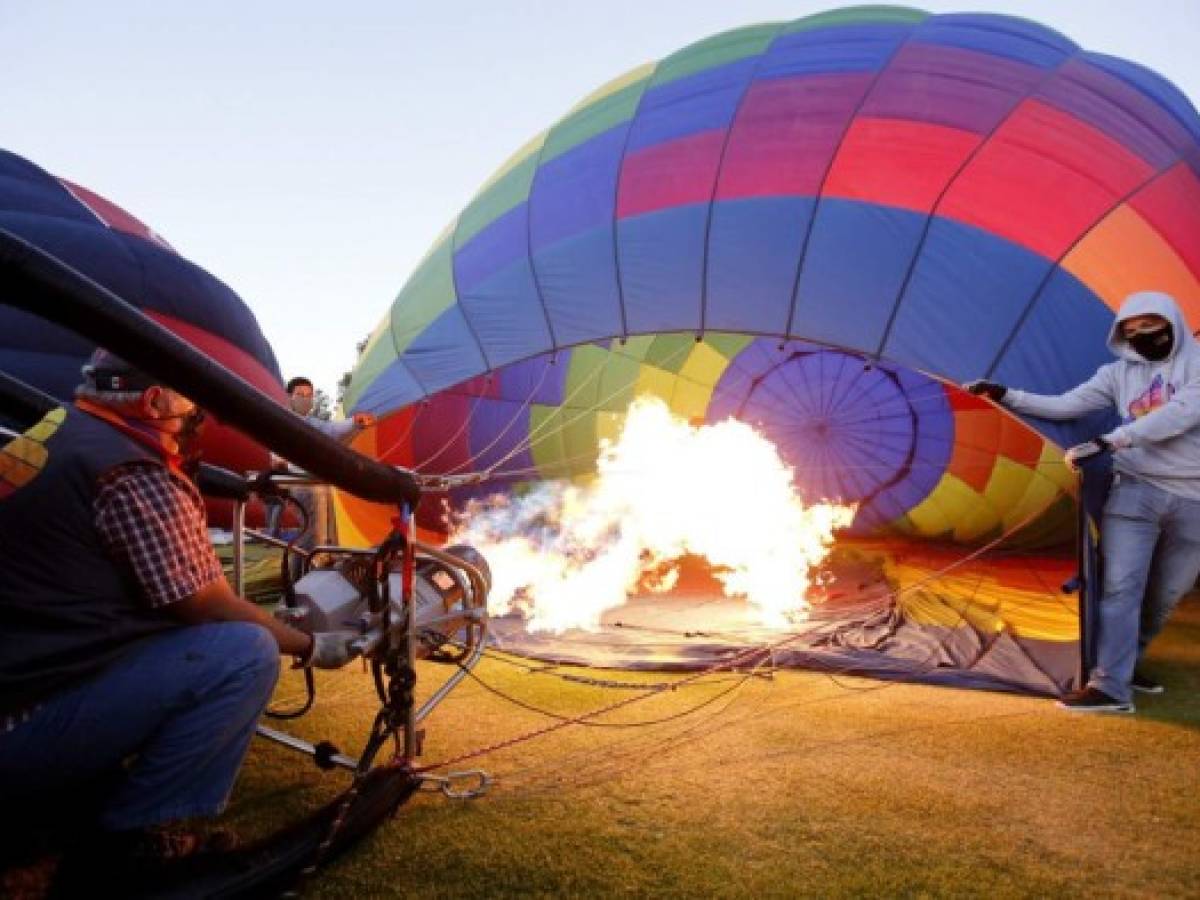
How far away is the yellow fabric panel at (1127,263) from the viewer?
4137mm

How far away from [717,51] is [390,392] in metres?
2.98

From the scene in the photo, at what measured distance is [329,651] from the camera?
2.08 meters

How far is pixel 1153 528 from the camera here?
11.7 ft

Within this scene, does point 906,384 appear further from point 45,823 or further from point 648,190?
point 45,823

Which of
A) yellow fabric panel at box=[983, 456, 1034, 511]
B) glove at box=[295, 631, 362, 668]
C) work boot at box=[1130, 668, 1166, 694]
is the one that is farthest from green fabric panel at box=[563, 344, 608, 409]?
glove at box=[295, 631, 362, 668]

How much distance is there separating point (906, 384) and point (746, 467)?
157cm

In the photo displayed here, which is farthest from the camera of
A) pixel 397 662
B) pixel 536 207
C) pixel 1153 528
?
pixel 536 207

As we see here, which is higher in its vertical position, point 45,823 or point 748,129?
point 748,129

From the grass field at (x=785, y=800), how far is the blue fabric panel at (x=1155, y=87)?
299 cm

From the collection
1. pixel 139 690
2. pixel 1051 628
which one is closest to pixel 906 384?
pixel 1051 628

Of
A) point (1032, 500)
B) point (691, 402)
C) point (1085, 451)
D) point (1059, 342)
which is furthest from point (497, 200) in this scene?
point (1032, 500)

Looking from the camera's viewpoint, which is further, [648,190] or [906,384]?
[906,384]

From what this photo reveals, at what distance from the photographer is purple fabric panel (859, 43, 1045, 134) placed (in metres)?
4.42

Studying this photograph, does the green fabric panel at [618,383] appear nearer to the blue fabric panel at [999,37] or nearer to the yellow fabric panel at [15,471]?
the blue fabric panel at [999,37]
